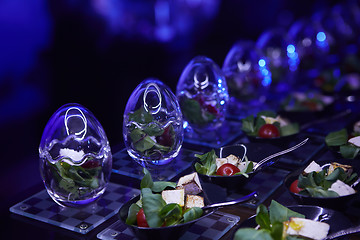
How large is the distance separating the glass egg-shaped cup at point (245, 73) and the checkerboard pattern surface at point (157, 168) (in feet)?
1.25

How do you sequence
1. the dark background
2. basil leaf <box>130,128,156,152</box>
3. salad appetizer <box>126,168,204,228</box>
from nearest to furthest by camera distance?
salad appetizer <box>126,168,204,228</box> < basil leaf <box>130,128,156,152</box> < the dark background

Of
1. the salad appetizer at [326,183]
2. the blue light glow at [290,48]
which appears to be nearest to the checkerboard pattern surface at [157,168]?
the salad appetizer at [326,183]

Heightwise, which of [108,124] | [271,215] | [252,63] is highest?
[252,63]

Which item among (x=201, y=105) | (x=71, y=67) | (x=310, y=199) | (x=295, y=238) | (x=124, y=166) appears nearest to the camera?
(x=295, y=238)

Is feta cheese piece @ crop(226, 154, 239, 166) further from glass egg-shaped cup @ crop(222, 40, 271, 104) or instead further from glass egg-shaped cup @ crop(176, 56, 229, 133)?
glass egg-shaped cup @ crop(222, 40, 271, 104)

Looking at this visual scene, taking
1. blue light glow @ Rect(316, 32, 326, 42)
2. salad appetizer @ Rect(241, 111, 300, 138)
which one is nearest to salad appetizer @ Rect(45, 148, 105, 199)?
salad appetizer @ Rect(241, 111, 300, 138)

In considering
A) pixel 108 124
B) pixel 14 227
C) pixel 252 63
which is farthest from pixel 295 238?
pixel 108 124

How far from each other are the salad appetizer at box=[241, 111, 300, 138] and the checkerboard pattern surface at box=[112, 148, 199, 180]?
6.5 inches

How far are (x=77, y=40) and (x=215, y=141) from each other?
0.84 meters

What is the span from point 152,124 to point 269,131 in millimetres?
323

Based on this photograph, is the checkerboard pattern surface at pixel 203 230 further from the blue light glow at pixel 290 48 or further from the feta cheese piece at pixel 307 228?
the blue light glow at pixel 290 48

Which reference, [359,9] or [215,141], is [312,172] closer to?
[215,141]

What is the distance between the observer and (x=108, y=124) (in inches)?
74.4

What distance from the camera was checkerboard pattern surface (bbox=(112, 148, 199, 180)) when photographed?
116cm
